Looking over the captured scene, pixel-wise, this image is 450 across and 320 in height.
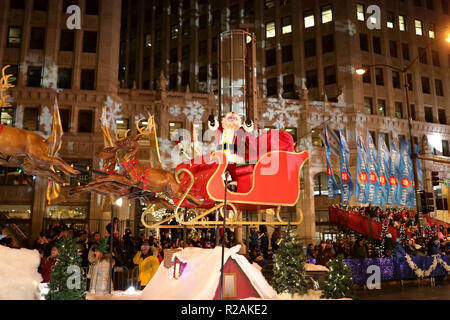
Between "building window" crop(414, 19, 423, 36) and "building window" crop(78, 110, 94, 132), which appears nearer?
"building window" crop(78, 110, 94, 132)

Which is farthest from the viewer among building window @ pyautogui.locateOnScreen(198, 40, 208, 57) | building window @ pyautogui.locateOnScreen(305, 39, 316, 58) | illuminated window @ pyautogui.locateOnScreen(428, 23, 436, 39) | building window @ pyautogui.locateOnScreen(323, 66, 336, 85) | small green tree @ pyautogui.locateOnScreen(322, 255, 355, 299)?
building window @ pyautogui.locateOnScreen(198, 40, 208, 57)

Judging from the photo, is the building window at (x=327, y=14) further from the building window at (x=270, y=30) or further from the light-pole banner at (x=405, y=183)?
the light-pole banner at (x=405, y=183)

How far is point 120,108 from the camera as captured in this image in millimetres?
31297

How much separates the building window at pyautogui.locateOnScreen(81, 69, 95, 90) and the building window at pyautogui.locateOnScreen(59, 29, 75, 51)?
7.51 feet

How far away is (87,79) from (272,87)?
62.9 feet

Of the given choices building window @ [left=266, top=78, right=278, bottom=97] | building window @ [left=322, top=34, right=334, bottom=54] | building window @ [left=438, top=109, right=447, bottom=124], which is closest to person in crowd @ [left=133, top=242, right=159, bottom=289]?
building window @ [left=266, top=78, right=278, bottom=97]

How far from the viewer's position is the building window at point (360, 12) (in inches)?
1599

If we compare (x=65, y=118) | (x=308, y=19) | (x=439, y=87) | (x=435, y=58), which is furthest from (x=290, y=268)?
(x=435, y=58)

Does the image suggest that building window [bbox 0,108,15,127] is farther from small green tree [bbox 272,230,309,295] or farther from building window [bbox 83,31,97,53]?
small green tree [bbox 272,230,309,295]

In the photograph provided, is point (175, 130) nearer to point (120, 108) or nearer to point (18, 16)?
point (120, 108)

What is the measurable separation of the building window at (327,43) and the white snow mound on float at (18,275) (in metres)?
37.2

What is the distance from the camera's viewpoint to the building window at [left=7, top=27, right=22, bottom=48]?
31.2 m

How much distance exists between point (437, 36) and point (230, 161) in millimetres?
43246

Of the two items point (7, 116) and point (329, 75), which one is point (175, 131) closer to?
point (7, 116)
